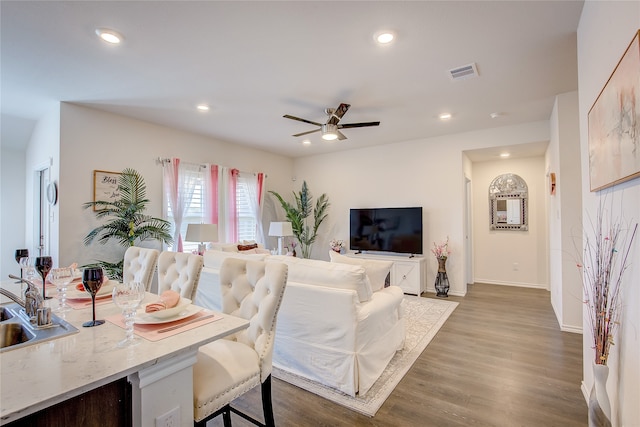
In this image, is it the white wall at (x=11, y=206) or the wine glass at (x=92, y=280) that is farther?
the white wall at (x=11, y=206)

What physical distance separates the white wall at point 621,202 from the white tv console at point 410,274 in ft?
10.6

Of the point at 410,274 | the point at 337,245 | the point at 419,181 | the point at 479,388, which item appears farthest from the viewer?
the point at 337,245

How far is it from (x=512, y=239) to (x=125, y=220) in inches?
261

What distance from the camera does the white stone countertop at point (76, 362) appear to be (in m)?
0.79

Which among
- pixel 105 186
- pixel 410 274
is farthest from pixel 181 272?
pixel 410 274

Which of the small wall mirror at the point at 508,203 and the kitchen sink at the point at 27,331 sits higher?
the small wall mirror at the point at 508,203

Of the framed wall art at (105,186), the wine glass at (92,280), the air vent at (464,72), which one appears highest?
the air vent at (464,72)

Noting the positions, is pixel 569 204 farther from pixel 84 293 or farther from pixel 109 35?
pixel 109 35

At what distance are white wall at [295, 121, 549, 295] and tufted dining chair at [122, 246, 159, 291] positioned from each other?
14.4 feet

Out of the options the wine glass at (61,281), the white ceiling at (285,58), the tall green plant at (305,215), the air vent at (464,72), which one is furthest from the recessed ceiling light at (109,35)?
the tall green plant at (305,215)

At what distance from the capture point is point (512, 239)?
5863 millimetres

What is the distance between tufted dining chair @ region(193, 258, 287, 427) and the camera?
1.33 meters

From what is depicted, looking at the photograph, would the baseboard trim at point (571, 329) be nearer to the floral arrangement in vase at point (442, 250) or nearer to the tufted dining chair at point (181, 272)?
the floral arrangement in vase at point (442, 250)

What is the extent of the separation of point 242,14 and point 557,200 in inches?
161
